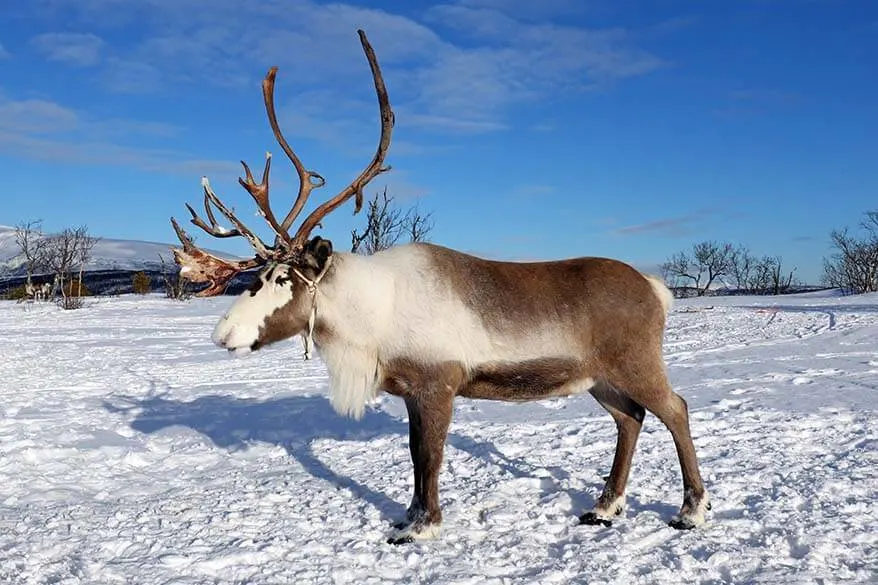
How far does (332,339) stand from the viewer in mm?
4605

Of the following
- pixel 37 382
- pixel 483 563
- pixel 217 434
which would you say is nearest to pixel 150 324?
pixel 37 382

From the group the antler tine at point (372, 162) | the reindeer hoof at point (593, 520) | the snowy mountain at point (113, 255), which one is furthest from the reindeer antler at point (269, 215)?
the snowy mountain at point (113, 255)

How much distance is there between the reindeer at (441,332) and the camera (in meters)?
4.43

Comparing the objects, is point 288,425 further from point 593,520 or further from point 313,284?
point 593,520

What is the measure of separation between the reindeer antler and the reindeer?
2 centimetres

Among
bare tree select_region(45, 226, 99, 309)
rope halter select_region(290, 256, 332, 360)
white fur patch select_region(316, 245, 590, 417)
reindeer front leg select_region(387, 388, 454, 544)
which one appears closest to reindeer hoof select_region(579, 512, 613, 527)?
white fur patch select_region(316, 245, 590, 417)

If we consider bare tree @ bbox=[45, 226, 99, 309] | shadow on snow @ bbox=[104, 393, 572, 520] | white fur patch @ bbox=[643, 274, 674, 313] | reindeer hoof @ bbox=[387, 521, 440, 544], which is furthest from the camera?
bare tree @ bbox=[45, 226, 99, 309]

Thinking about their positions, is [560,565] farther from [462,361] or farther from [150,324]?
[150,324]

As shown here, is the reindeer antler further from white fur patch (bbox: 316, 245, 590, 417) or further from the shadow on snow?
the shadow on snow

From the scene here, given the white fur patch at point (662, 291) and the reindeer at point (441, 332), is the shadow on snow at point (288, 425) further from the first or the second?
the white fur patch at point (662, 291)

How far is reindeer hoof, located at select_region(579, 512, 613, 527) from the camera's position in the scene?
4.53 m

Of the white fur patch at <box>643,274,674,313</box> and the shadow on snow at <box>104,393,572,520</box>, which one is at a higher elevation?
the white fur patch at <box>643,274,674,313</box>

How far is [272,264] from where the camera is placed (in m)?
4.57

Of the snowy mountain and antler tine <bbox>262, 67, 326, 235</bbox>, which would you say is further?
the snowy mountain
